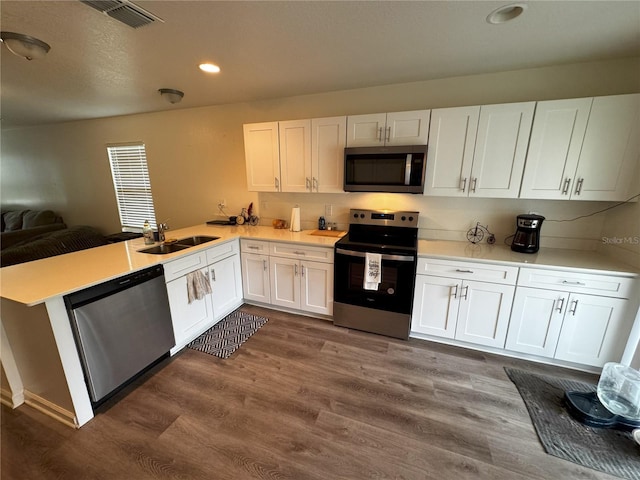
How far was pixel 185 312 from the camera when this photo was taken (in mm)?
2336

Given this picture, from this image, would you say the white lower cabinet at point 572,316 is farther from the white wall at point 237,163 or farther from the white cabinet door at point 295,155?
the white cabinet door at point 295,155

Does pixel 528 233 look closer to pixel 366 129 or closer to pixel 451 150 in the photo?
pixel 451 150

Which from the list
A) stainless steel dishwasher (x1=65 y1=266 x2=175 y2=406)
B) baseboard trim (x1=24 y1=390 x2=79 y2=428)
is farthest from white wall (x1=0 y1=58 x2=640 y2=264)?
baseboard trim (x1=24 y1=390 x2=79 y2=428)

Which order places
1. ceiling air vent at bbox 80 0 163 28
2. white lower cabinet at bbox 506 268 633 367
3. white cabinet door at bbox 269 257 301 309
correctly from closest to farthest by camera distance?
1. ceiling air vent at bbox 80 0 163 28
2. white lower cabinet at bbox 506 268 633 367
3. white cabinet door at bbox 269 257 301 309

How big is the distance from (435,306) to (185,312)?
2338 mm

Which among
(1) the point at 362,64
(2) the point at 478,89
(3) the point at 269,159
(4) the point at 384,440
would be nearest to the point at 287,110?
(3) the point at 269,159

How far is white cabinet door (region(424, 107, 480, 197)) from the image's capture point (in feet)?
7.28

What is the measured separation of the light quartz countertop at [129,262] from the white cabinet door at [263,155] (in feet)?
2.16

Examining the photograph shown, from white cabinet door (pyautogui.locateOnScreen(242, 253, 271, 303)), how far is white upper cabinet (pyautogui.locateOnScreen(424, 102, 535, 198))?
200 centimetres

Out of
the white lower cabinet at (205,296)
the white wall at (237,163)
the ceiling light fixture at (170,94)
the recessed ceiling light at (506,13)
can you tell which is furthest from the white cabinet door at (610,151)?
the ceiling light fixture at (170,94)

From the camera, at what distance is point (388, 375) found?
2.07 metres

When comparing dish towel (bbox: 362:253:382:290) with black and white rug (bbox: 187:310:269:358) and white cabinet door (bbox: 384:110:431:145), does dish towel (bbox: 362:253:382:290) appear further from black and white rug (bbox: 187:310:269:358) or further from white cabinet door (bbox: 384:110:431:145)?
black and white rug (bbox: 187:310:269:358)

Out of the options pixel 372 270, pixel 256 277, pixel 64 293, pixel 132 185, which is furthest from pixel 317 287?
pixel 132 185

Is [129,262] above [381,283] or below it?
above
